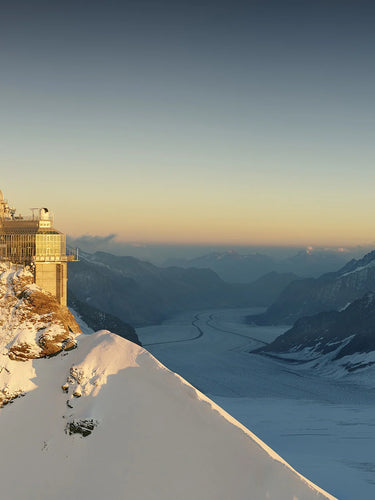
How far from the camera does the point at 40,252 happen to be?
73.5 m

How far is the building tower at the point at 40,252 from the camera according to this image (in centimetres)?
7338

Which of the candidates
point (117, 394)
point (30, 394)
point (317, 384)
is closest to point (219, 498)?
point (117, 394)

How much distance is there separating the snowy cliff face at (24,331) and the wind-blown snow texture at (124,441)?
73 centimetres

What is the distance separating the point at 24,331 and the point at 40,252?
58.6ft

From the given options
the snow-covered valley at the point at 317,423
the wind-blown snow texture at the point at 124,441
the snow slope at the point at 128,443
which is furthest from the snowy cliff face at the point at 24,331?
the snow-covered valley at the point at 317,423

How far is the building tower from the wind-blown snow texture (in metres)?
20.4

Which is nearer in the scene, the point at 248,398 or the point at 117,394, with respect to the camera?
the point at 117,394

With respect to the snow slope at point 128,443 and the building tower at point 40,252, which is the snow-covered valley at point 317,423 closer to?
the snow slope at point 128,443

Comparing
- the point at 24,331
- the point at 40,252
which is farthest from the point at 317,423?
the point at 24,331

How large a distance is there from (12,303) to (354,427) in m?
101

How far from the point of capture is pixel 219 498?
1703 inches

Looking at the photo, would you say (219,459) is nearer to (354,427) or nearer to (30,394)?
(30,394)

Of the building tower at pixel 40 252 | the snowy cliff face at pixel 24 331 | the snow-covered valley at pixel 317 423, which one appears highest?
the building tower at pixel 40 252

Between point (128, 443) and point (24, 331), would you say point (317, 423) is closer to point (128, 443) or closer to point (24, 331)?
point (128, 443)
